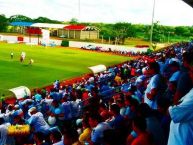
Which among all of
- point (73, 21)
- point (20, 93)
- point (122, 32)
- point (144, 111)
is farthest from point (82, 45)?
point (73, 21)

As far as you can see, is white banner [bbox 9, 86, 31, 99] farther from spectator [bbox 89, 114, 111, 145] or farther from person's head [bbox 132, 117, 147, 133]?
person's head [bbox 132, 117, 147, 133]

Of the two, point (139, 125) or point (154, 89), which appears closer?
point (139, 125)

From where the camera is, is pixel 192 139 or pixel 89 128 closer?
pixel 192 139

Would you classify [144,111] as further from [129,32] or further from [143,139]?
[129,32]

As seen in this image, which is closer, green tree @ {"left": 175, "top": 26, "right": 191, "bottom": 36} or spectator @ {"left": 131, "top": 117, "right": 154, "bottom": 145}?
spectator @ {"left": 131, "top": 117, "right": 154, "bottom": 145}

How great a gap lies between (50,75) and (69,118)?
2079 cm

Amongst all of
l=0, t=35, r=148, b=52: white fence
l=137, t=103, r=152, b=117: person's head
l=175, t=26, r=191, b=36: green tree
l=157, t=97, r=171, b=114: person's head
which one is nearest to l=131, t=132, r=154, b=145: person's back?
l=137, t=103, r=152, b=117: person's head

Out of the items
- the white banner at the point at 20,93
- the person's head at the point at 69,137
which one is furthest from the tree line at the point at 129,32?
the person's head at the point at 69,137

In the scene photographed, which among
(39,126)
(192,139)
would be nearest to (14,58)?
(39,126)

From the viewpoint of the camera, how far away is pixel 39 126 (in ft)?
30.1

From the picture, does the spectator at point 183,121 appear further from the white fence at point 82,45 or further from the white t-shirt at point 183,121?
the white fence at point 82,45

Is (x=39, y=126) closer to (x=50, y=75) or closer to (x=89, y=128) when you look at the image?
(x=89, y=128)

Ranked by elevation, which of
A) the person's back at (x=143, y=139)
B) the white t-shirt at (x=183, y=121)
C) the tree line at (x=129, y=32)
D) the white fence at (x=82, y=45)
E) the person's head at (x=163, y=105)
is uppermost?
the white t-shirt at (x=183, y=121)

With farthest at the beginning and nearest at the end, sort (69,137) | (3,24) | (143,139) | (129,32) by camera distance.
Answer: (3,24), (129,32), (69,137), (143,139)
